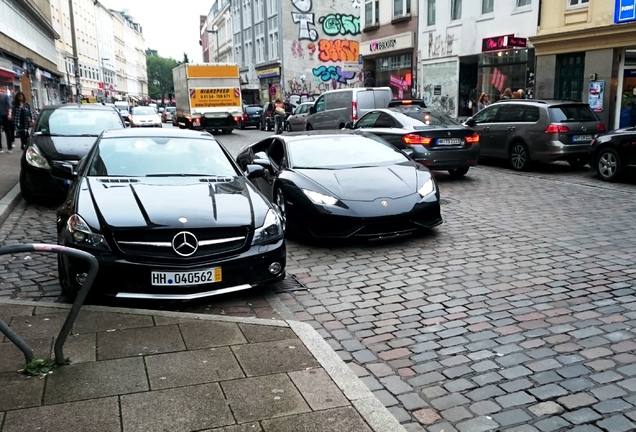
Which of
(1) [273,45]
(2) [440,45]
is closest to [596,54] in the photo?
(2) [440,45]

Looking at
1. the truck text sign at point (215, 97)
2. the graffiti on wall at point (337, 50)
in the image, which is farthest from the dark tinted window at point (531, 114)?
the graffiti on wall at point (337, 50)

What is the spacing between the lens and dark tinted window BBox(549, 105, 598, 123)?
13531mm

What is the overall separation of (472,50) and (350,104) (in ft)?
32.5

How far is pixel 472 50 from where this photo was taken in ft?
89.4

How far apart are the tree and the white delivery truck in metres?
133

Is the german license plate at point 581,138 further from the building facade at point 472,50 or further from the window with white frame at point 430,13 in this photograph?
the window with white frame at point 430,13

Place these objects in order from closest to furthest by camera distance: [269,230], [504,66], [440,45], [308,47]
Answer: [269,230] → [504,66] → [440,45] → [308,47]

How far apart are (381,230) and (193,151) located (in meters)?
2.38

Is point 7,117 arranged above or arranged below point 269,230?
above

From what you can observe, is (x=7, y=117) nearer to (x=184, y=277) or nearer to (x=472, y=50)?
(x=184, y=277)

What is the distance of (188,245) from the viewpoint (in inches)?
199

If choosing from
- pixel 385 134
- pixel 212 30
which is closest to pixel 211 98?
pixel 385 134

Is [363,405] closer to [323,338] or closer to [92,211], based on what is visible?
[323,338]

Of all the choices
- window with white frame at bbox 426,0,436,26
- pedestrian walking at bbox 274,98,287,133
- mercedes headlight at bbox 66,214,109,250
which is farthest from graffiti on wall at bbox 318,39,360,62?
mercedes headlight at bbox 66,214,109,250
